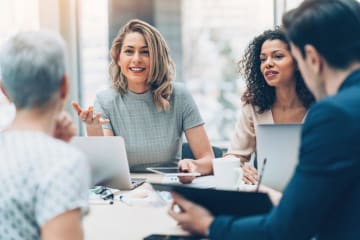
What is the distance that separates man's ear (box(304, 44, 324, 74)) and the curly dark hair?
1.38 m

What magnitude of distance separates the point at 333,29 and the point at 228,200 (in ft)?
1.66

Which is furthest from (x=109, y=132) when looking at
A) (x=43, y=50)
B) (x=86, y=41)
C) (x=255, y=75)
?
(x=43, y=50)

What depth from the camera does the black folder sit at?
54.5 inches

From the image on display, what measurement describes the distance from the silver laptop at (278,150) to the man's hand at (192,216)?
66 centimetres

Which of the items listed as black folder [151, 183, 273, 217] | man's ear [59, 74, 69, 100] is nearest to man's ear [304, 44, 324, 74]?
black folder [151, 183, 273, 217]

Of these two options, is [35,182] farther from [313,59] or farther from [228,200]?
[313,59]

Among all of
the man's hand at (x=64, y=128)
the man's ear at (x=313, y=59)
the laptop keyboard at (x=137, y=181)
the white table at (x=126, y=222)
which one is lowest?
the laptop keyboard at (x=137, y=181)

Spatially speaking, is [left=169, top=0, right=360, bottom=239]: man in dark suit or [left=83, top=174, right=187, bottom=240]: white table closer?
[left=169, top=0, right=360, bottom=239]: man in dark suit

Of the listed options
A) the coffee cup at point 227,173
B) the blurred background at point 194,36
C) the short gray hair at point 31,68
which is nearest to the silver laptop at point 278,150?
the coffee cup at point 227,173

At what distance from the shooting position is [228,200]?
141 centimetres

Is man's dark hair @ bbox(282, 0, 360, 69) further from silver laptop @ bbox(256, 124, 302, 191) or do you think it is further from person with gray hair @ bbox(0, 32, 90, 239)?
silver laptop @ bbox(256, 124, 302, 191)

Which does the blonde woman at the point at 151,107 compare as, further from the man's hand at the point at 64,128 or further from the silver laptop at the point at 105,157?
the man's hand at the point at 64,128

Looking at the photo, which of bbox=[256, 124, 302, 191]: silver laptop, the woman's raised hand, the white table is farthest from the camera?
the woman's raised hand

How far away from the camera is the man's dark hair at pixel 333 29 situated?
1284 mm
